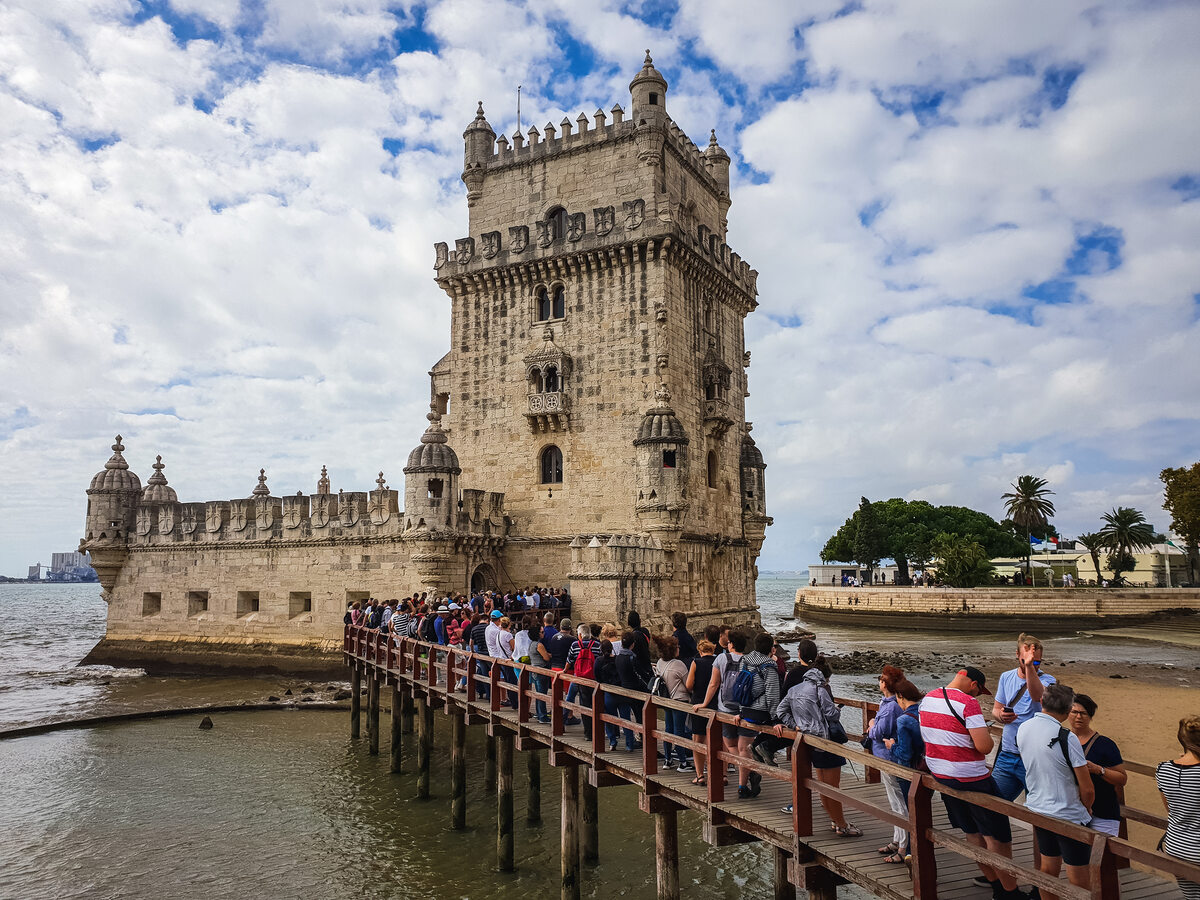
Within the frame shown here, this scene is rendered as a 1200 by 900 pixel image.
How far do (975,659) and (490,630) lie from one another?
92.7 ft

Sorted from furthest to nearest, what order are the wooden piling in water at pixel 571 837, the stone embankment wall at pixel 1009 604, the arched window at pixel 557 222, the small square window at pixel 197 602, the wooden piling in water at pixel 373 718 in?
the stone embankment wall at pixel 1009 604, the small square window at pixel 197 602, the arched window at pixel 557 222, the wooden piling in water at pixel 373 718, the wooden piling in water at pixel 571 837

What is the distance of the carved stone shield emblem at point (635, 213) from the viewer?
26.4 m

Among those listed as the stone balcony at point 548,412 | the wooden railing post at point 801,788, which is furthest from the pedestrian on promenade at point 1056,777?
the stone balcony at point 548,412

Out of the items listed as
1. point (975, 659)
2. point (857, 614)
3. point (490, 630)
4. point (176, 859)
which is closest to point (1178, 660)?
point (975, 659)

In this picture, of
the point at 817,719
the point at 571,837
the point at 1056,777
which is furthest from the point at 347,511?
the point at 1056,777

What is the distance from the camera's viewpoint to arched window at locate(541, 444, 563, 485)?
90.2 ft

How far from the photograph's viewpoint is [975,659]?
35.3m

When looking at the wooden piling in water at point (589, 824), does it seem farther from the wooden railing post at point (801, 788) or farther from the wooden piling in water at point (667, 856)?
the wooden railing post at point (801, 788)

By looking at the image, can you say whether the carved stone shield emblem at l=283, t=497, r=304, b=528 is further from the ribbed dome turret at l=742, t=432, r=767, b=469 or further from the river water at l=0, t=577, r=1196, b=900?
the ribbed dome turret at l=742, t=432, r=767, b=469

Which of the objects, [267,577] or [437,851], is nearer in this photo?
[437,851]

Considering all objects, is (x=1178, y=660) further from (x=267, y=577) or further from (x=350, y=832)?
(x=267, y=577)

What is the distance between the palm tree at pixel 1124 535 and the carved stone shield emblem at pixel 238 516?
55276 mm

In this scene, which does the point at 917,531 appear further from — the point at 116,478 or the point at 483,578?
the point at 116,478

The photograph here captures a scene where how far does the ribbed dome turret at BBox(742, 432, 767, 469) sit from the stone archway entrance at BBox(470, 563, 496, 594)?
36.9 ft
